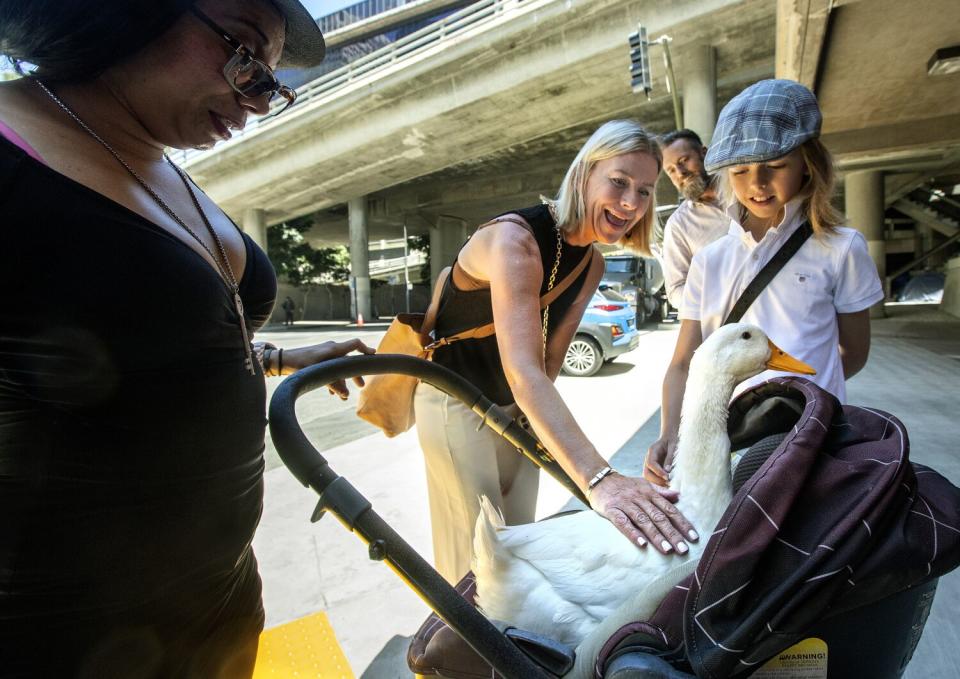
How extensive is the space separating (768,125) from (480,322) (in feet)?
3.75

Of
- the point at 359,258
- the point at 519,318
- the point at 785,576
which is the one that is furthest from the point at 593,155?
the point at 359,258

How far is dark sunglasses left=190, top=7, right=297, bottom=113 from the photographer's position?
3.46 feet

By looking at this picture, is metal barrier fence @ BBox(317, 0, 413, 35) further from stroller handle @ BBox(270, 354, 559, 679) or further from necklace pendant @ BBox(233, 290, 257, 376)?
stroller handle @ BBox(270, 354, 559, 679)

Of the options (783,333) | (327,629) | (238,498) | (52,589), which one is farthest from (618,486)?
(327,629)

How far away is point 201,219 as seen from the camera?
1.26 meters

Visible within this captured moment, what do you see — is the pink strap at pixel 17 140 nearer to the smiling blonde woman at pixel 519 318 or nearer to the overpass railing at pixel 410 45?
the smiling blonde woman at pixel 519 318

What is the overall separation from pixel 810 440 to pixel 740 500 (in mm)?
182

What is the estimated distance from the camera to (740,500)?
3.27 ft

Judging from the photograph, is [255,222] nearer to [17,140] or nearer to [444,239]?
[444,239]

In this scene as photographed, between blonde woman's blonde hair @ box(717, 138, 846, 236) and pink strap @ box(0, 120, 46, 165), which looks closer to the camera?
pink strap @ box(0, 120, 46, 165)

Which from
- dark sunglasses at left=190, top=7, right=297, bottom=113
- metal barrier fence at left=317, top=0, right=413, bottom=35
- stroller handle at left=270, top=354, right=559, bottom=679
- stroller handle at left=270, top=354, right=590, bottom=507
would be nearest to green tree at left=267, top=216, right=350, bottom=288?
metal barrier fence at left=317, top=0, right=413, bottom=35

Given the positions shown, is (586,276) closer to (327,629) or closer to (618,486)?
(618,486)

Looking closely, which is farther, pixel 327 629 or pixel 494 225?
pixel 327 629

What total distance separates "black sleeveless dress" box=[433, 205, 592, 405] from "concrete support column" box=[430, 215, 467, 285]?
30.8 metres
